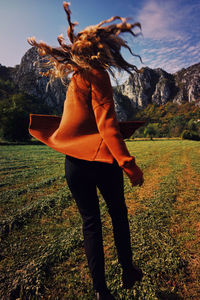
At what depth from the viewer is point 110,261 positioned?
7.12 ft

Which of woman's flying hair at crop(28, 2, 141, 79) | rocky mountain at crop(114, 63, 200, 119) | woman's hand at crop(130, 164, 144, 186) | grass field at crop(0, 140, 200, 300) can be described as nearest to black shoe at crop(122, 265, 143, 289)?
grass field at crop(0, 140, 200, 300)

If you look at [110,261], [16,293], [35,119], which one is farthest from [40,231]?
[35,119]

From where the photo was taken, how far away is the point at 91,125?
1.42m

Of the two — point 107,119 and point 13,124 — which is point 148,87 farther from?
point 107,119

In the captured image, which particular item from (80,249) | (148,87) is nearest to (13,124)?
(80,249)

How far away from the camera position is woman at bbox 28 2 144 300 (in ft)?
4.18

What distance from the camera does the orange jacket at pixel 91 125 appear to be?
1.27 m

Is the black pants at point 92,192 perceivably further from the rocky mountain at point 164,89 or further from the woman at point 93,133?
the rocky mountain at point 164,89

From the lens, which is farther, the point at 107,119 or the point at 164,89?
the point at 164,89

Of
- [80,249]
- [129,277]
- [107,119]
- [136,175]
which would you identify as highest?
[107,119]

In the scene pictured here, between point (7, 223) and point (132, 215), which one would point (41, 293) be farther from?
point (132, 215)

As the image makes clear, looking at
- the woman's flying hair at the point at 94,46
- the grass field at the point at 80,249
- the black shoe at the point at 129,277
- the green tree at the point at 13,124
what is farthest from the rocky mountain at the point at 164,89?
the black shoe at the point at 129,277

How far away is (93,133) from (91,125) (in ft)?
0.25

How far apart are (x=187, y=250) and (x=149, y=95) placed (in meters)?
162
